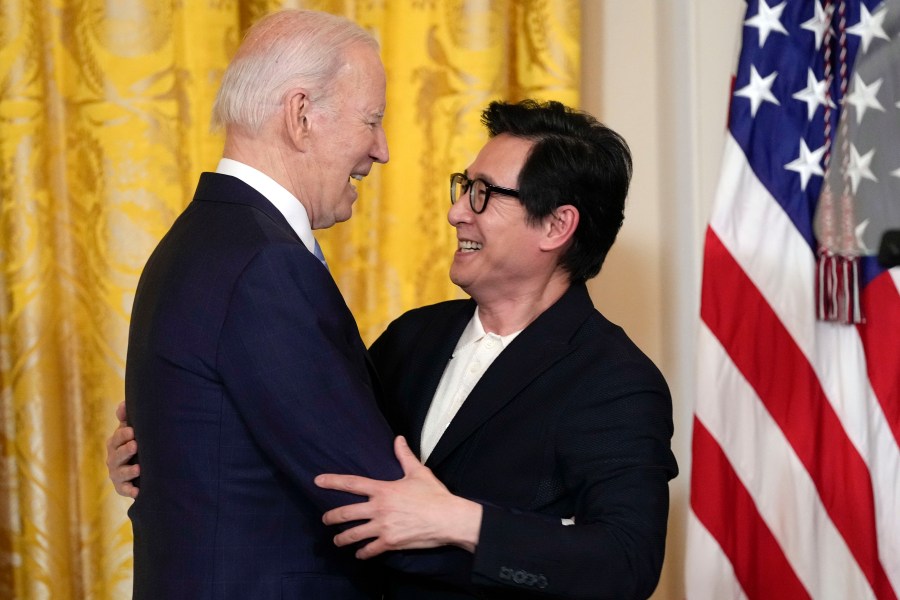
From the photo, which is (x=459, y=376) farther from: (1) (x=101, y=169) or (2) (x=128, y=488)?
(1) (x=101, y=169)

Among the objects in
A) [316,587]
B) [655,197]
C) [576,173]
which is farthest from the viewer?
[655,197]

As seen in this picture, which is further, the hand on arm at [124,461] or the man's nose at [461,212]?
the man's nose at [461,212]

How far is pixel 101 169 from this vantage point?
2.76 m

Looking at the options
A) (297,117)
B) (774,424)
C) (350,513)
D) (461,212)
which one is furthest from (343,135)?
(774,424)

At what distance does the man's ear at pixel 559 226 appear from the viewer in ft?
6.41

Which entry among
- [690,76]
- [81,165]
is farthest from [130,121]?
[690,76]

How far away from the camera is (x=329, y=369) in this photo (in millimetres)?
1484

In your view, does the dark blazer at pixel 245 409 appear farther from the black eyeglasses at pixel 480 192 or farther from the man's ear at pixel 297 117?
the black eyeglasses at pixel 480 192

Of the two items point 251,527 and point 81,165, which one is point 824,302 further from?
point 81,165

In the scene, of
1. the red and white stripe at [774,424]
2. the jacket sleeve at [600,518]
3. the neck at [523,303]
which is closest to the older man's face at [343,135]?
the neck at [523,303]

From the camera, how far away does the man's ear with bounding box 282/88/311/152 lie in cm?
163

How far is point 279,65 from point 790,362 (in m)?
1.48

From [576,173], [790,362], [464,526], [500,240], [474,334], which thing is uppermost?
[576,173]

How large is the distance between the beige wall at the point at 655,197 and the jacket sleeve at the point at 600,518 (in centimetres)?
128
